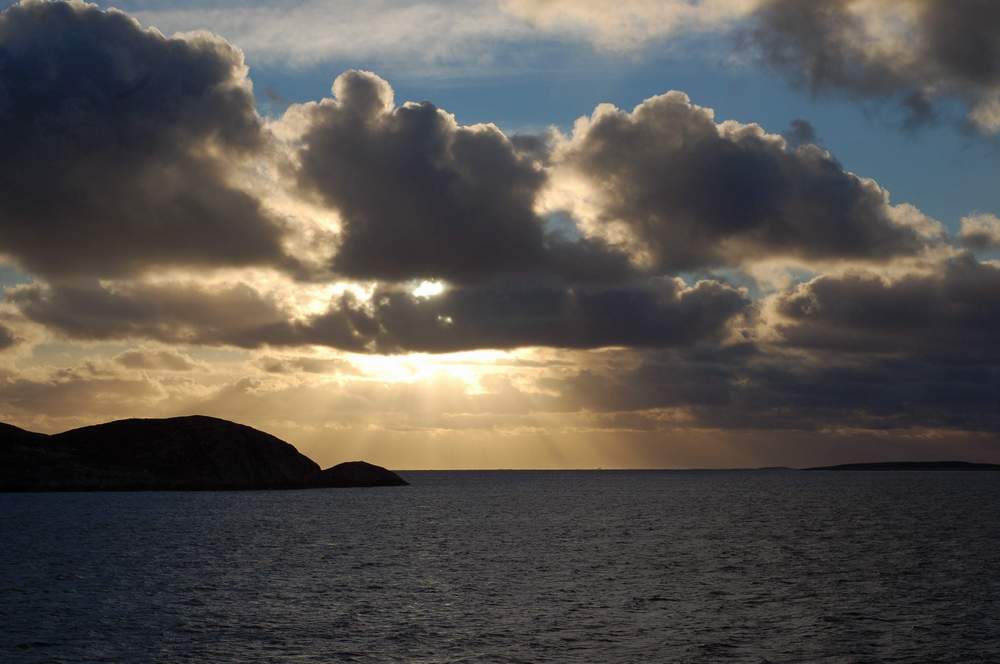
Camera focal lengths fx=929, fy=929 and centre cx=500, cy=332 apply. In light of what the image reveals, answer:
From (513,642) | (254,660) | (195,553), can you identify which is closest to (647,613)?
(513,642)

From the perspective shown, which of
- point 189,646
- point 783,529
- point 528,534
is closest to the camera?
point 189,646

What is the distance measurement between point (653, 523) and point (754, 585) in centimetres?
7526

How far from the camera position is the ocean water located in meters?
47.1

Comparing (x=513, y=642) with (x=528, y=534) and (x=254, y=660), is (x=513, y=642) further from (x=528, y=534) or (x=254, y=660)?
(x=528, y=534)

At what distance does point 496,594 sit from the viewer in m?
66.1

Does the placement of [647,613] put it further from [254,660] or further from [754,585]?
[254,660]

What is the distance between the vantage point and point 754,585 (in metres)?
71.1

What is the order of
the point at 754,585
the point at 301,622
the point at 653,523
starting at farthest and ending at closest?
the point at 653,523 < the point at 754,585 < the point at 301,622

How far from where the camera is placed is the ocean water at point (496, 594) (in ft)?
154

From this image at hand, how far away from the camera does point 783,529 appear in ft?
440

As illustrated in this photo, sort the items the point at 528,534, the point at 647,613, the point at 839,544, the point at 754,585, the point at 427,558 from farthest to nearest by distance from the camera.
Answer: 1. the point at 528,534
2. the point at 839,544
3. the point at 427,558
4. the point at 754,585
5. the point at 647,613

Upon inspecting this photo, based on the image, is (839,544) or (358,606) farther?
(839,544)

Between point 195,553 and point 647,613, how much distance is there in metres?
55.3

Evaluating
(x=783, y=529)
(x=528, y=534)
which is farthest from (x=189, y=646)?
(x=783, y=529)
